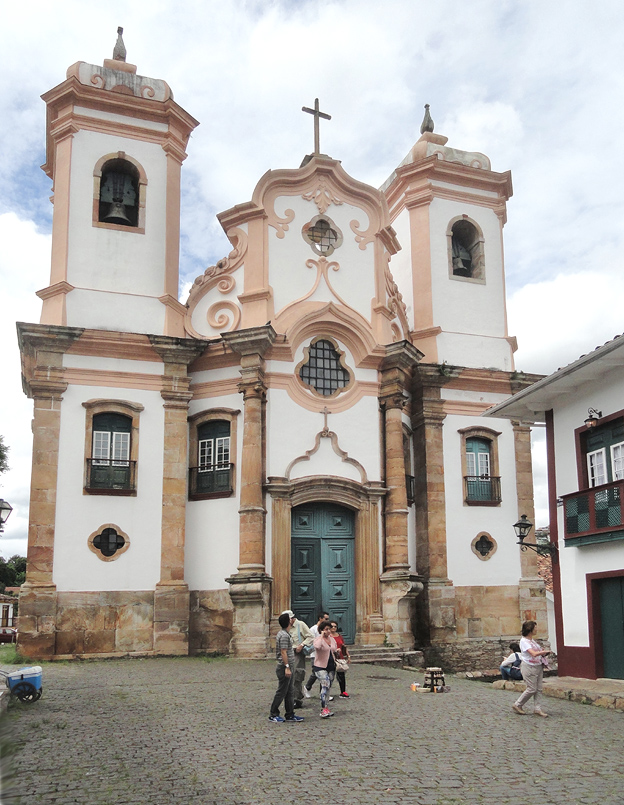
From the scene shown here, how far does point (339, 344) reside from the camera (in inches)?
829

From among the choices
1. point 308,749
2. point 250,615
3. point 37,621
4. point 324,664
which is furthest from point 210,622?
point 308,749

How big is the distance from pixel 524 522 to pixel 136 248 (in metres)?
11.1

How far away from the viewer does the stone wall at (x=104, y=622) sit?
18.1 meters

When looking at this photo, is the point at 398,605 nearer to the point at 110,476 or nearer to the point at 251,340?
the point at 251,340

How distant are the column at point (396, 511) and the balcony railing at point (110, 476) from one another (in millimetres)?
5977

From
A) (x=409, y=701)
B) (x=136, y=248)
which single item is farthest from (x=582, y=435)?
(x=136, y=248)

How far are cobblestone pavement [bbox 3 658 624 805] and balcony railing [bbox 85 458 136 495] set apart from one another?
601 cm

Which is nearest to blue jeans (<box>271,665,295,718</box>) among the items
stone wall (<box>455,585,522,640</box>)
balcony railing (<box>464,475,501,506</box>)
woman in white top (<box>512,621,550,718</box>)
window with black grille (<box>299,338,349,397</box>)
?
woman in white top (<box>512,621,550,718</box>)

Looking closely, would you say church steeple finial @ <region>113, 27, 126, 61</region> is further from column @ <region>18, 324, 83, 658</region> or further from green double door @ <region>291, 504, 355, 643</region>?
green double door @ <region>291, 504, 355, 643</region>

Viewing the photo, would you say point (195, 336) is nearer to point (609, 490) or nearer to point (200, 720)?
point (609, 490)

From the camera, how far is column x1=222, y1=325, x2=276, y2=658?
18.1 meters

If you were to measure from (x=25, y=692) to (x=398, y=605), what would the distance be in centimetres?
999

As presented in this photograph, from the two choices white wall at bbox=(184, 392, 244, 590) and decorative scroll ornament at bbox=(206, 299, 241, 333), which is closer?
white wall at bbox=(184, 392, 244, 590)

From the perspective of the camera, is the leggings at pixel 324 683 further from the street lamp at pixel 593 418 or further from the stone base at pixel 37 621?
the stone base at pixel 37 621
